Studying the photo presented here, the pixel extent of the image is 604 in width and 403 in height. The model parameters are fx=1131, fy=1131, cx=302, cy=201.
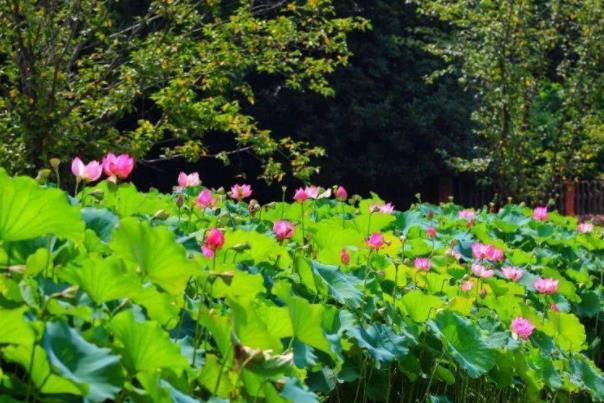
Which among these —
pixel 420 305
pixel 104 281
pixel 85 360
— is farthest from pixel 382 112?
pixel 85 360

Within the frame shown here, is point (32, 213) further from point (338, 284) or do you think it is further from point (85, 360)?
point (338, 284)

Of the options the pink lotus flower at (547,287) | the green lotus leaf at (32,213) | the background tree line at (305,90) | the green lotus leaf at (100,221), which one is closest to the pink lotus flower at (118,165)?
the green lotus leaf at (100,221)

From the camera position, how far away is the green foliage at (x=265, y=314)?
164cm

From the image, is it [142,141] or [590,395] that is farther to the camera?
[142,141]

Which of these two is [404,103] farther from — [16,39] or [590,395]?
[590,395]

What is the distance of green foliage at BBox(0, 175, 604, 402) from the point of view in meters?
1.64

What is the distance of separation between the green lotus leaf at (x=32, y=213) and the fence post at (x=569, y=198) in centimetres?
1896

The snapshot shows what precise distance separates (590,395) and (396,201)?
58.4ft

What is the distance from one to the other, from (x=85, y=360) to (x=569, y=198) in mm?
19517

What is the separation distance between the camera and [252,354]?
161 centimetres

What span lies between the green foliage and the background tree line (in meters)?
3.93

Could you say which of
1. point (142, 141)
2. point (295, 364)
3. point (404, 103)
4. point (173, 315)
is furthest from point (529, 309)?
point (404, 103)

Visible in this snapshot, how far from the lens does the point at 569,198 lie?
66.8 ft

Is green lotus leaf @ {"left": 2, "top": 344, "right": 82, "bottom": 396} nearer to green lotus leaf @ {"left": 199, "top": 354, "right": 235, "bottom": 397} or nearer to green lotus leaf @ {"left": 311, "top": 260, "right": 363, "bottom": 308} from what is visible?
green lotus leaf @ {"left": 199, "top": 354, "right": 235, "bottom": 397}
